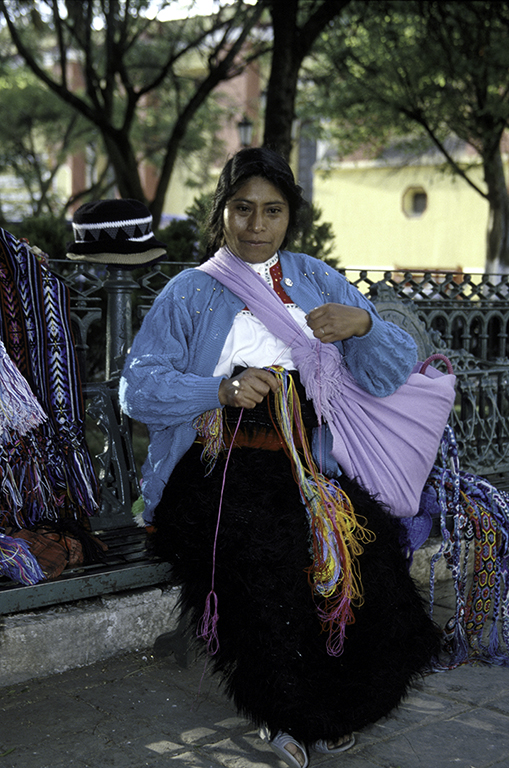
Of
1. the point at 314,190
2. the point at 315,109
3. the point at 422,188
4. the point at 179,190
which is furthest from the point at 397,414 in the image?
the point at 179,190

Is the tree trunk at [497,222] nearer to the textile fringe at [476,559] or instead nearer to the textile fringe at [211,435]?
the textile fringe at [476,559]

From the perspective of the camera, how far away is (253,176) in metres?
2.92

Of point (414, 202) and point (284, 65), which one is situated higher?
point (414, 202)

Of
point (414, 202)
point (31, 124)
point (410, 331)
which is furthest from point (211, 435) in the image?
point (414, 202)

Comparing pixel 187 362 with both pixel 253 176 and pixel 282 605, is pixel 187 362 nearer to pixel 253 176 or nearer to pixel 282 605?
pixel 253 176

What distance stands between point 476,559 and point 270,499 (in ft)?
3.72

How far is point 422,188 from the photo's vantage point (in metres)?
26.3

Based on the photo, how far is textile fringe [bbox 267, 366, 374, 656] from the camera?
8.22ft

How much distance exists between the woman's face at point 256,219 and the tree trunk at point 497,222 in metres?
12.1

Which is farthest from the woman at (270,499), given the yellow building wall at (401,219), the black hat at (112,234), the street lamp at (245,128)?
the yellow building wall at (401,219)

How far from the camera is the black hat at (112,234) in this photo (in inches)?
139

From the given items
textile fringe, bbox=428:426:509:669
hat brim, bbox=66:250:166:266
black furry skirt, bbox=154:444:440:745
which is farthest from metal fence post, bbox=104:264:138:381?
textile fringe, bbox=428:426:509:669

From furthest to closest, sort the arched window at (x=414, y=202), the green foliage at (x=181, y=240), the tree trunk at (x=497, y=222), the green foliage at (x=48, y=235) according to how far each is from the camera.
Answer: the arched window at (x=414, y=202) < the tree trunk at (x=497, y=222) < the green foliage at (x=48, y=235) < the green foliage at (x=181, y=240)

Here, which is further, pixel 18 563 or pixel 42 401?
pixel 42 401
